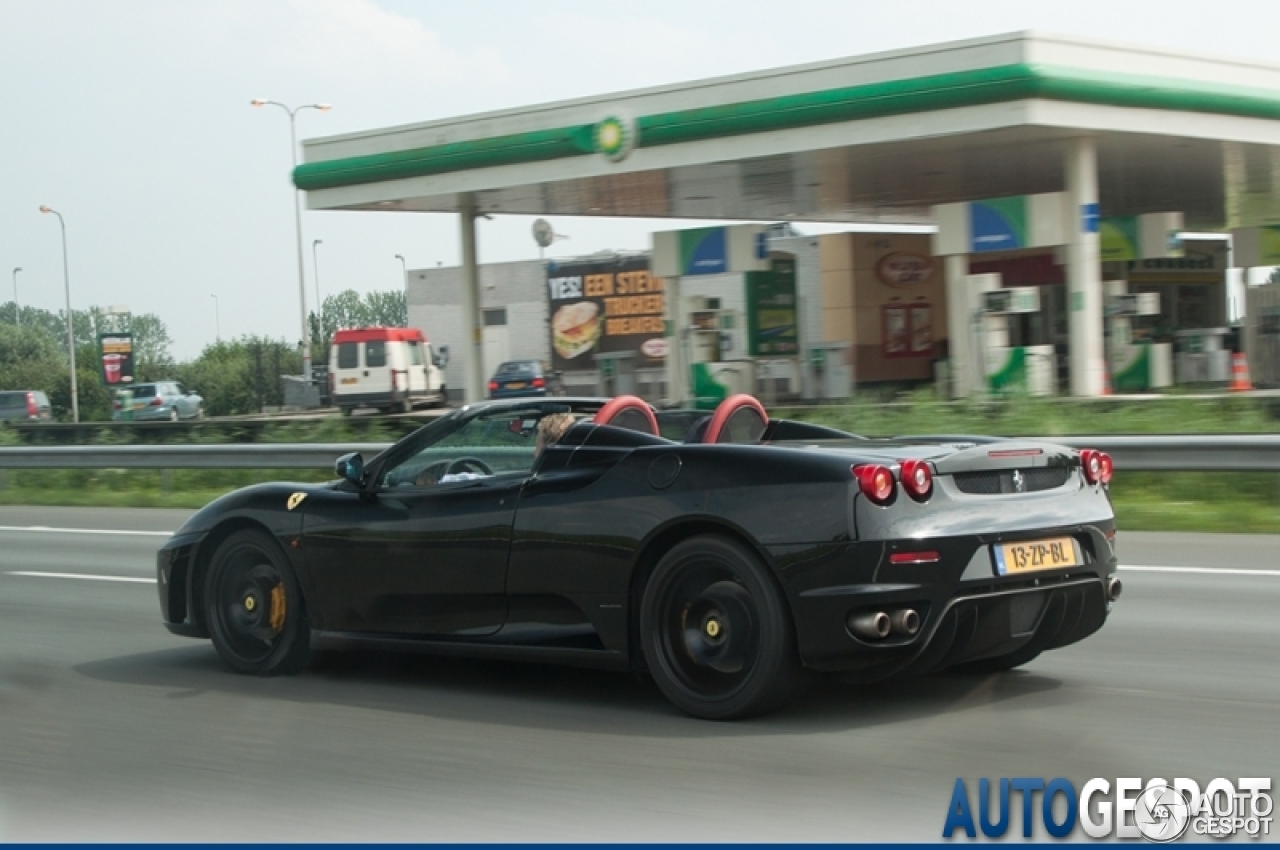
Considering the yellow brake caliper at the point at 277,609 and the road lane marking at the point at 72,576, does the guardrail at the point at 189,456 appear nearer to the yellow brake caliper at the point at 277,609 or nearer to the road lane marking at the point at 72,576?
the road lane marking at the point at 72,576

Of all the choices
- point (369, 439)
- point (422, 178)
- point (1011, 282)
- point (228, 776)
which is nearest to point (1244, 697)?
point (228, 776)

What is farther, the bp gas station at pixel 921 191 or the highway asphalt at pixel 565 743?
the bp gas station at pixel 921 191

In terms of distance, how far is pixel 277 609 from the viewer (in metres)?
7.51

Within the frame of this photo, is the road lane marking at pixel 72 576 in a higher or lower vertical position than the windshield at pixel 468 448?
lower

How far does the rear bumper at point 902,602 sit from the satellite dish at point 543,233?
4638 cm

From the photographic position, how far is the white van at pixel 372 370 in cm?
4469

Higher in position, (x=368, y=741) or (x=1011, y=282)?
(x=1011, y=282)

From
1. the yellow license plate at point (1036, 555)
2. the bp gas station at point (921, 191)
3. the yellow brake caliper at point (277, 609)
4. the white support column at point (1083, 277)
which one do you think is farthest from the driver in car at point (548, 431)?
the white support column at point (1083, 277)

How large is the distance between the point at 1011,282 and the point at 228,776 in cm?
2847

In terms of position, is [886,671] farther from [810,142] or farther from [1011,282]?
[1011,282]

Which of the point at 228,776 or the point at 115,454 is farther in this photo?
the point at 115,454

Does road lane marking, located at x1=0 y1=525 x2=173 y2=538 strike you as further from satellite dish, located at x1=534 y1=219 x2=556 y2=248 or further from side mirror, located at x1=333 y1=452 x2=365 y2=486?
satellite dish, located at x1=534 y1=219 x2=556 y2=248

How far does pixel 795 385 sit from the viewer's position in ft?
103

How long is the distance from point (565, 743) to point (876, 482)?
1.48 m
